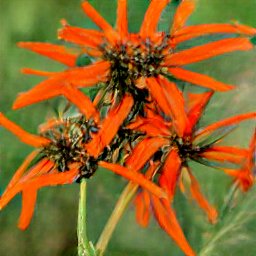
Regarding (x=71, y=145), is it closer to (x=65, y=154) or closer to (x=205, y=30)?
(x=65, y=154)

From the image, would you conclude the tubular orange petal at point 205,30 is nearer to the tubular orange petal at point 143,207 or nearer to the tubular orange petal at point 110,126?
the tubular orange petal at point 110,126

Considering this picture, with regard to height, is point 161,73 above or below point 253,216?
above

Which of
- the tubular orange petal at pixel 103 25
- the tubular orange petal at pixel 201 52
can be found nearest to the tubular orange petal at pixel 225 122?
the tubular orange petal at pixel 201 52

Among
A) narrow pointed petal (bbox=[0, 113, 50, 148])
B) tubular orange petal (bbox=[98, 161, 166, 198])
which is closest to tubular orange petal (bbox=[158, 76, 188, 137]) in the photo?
tubular orange petal (bbox=[98, 161, 166, 198])

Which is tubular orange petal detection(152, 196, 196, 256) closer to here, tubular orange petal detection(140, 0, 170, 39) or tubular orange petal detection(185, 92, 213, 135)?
tubular orange petal detection(185, 92, 213, 135)

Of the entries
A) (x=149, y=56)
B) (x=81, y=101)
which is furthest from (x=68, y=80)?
(x=149, y=56)

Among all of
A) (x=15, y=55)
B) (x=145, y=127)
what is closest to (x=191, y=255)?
(x=145, y=127)

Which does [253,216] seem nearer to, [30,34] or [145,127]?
[145,127]
